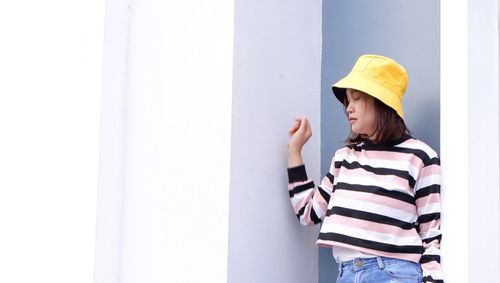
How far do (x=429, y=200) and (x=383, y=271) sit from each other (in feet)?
0.68

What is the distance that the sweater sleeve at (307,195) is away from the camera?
5.92 ft

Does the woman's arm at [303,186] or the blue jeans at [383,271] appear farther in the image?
the woman's arm at [303,186]

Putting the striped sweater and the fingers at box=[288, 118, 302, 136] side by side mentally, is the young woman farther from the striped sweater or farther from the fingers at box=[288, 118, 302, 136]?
the fingers at box=[288, 118, 302, 136]

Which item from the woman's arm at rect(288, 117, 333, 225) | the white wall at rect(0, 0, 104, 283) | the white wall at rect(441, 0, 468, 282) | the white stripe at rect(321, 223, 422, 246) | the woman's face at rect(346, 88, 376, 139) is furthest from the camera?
the white wall at rect(0, 0, 104, 283)

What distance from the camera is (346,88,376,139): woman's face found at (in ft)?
5.60

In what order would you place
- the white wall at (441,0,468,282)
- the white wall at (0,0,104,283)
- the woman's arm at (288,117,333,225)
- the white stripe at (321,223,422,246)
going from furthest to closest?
the white wall at (0,0,104,283)
the woman's arm at (288,117,333,225)
the white stripe at (321,223,422,246)
the white wall at (441,0,468,282)

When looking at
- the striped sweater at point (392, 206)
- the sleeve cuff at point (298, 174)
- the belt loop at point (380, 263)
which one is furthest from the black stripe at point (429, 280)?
the sleeve cuff at point (298, 174)

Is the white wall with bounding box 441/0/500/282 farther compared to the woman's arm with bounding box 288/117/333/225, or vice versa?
the woman's arm with bounding box 288/117/333/225

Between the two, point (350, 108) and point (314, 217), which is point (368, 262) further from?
point (350, 108)

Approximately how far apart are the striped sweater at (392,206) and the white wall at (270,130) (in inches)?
6.9

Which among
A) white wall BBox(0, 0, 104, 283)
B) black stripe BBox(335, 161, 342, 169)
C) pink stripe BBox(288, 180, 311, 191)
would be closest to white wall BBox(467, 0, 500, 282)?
black stripe BBox(335, 161, 342, 169)

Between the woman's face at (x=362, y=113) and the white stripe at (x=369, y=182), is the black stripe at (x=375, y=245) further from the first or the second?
the woman's face at (x=362, y=113)

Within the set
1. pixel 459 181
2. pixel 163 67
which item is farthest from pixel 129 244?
pixel 459 181

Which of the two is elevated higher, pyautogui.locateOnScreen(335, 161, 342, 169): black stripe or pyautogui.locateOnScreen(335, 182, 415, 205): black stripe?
pyautogui.locateOnScreen(335, 161, 342, 169): black stripe
